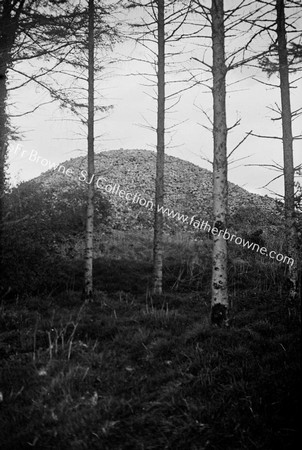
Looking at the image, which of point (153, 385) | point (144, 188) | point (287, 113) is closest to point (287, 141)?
point (287, 113)

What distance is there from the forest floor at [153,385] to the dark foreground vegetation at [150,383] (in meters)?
0.01

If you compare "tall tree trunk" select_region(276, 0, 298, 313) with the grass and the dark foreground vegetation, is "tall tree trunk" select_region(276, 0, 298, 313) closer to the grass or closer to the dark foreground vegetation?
the dark foreground vegetation

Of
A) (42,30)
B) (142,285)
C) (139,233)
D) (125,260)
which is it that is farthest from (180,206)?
(42,30)

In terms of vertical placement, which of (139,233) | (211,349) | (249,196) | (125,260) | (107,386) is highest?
(249,196)

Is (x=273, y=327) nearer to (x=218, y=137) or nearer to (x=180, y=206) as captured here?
(x=218, y=137)

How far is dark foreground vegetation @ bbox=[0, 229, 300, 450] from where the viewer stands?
12.0 ft

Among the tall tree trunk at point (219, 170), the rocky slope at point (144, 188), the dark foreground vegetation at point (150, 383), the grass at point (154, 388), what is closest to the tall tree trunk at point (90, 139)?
the dark foreground vegetation at point (150, 383)

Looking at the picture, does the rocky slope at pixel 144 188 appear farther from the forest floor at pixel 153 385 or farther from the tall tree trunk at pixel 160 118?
the forest floor at pixel 153 385

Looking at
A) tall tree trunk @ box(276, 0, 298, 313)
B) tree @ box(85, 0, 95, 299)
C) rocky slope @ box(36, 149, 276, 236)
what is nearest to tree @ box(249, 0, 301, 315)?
tall tree trunk @ box(276, 0, 298, 313)

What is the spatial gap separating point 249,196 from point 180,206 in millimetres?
8968

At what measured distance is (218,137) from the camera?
728 centimetres

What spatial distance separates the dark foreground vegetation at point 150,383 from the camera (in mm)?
3668

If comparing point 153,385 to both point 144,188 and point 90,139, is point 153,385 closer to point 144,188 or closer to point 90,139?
point 90,139

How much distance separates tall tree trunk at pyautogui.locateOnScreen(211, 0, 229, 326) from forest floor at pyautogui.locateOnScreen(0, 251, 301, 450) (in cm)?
62
